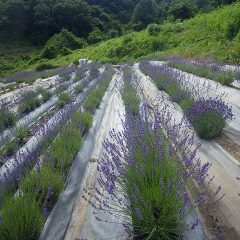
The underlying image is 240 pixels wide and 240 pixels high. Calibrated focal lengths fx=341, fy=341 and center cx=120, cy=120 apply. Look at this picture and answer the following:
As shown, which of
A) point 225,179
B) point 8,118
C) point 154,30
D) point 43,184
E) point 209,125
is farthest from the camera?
point 154,30

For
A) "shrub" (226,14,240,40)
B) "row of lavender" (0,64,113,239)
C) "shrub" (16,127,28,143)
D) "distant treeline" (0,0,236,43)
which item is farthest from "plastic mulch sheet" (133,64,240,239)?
"distant treeline" (0,0,236,43)

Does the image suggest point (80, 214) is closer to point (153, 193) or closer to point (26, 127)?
point (153, 193)

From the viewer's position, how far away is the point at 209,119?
13.0ft

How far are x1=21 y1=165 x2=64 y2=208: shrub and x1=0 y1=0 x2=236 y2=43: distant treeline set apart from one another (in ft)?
147

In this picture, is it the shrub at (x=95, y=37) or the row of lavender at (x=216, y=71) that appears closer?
the row of lavender at (x=216, y=71)

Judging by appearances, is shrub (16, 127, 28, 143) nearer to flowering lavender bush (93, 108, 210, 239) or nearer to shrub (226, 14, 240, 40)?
flowering lavender bush (93, 108, 210, 239)

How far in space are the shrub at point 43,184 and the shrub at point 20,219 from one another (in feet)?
0.80

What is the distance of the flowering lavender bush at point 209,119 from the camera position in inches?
155

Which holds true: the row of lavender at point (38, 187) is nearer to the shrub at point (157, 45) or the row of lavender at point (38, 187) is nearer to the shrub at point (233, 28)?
the shrub at point (233, 28)

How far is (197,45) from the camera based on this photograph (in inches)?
688

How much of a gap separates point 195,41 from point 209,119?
16106 millimetres

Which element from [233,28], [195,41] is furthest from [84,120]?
[195,41]

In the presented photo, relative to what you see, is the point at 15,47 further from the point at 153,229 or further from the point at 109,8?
the point at 153,229

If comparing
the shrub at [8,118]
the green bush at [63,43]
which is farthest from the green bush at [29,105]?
the green bush at [63,43]
